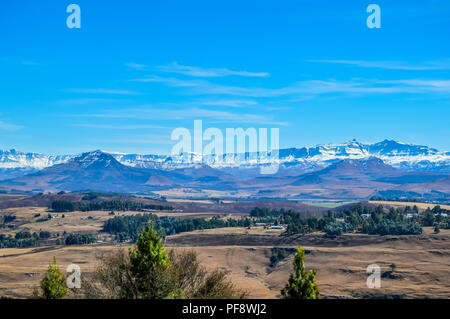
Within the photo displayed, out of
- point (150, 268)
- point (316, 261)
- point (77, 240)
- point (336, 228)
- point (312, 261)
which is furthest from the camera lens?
point (77, 240)

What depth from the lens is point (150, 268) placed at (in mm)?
→ 37188

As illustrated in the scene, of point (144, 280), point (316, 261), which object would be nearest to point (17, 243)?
point (316, 261)

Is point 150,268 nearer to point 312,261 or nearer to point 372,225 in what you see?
point 312,261

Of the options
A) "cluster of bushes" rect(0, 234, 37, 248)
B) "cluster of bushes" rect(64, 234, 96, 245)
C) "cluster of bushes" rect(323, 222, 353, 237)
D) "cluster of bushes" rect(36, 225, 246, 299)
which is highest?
"cluster of bushes" rect(36, 225, 246, 299)

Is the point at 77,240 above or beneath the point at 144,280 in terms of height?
beneath

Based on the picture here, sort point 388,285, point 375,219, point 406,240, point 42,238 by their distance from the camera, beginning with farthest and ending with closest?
point 42,238 < point 375,219 < point 406,240 < point 388,285

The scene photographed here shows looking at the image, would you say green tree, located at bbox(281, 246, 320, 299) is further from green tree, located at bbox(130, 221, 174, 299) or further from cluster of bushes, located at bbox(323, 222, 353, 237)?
cluster of bushes, located at bbox(323, 222, 353, 237)

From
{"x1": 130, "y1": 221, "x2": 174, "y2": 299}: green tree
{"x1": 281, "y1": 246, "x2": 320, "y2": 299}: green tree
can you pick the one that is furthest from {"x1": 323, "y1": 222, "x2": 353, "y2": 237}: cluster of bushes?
{"x1": 130, "y1": 221, "x2": 174, "y2": 299}: green tree

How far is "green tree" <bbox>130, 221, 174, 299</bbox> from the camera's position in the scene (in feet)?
120

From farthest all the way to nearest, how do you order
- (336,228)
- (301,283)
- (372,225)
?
(372,225) → (336,228) → (301,283)

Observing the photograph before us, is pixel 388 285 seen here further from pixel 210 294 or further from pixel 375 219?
pixel 210 294
